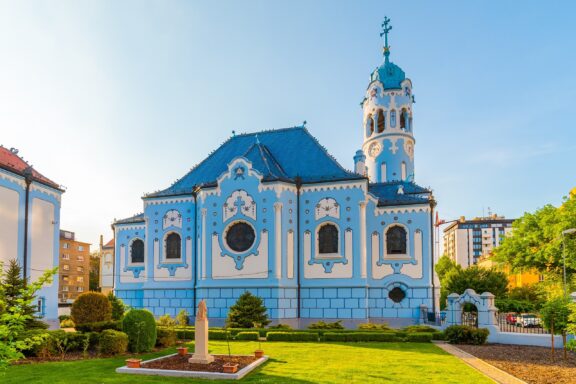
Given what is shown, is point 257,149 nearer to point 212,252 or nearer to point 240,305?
point 212,252

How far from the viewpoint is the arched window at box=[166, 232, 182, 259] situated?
34.8 m

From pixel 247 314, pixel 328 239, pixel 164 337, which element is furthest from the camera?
pixel 328 239

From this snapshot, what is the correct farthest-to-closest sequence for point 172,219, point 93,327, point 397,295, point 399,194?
point 399,194 → point 172,219 → point 397,295 → point 93,327

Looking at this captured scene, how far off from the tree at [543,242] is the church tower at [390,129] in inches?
433

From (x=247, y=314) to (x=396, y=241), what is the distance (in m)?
12.3

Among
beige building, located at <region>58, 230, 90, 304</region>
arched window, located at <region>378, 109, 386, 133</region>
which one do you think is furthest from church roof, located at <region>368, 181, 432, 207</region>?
beige building, located at <region>58, 230, 90, 304</region>

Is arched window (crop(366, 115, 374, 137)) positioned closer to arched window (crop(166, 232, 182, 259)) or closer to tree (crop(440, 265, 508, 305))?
tree (crop(440, 265, 508, 305))

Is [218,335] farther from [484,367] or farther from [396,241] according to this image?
[396,241]

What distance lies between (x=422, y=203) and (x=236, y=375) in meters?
22.7

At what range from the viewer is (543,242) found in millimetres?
40344

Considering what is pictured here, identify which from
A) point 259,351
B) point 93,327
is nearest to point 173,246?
point 93,327

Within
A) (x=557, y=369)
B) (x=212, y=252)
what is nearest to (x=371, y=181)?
(x=212, y=252)

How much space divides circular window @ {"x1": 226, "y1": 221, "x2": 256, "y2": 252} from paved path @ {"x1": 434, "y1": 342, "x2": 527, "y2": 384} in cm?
1459

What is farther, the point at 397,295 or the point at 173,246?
the point at 173,246
